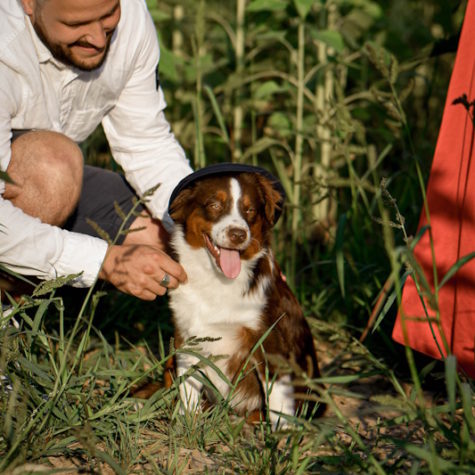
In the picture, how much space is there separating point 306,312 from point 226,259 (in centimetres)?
114

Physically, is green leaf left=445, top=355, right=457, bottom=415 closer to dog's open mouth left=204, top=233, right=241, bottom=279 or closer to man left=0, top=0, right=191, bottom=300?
man left=0, top=0, right=191, bottom=300

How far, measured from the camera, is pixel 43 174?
2975 mm

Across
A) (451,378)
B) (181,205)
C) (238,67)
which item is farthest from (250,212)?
(238,67)

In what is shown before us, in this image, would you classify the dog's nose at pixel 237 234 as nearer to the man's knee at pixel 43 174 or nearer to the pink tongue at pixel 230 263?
the pink tongue at pixel 230 263

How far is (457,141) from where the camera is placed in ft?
9.23

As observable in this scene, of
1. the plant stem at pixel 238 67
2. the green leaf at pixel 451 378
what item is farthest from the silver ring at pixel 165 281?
the plant stem at pixel 238 67

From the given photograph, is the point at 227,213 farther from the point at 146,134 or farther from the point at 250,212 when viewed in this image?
the point at 146,134

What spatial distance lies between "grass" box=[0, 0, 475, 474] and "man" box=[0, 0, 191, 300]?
0.26 metres

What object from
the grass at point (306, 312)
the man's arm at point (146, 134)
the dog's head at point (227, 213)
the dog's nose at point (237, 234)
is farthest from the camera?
the man's arm at point (146, 134)

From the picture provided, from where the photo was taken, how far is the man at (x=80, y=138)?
8.95ft

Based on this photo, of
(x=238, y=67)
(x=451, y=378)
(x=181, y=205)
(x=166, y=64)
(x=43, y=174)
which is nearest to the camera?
(x=451, y=378)

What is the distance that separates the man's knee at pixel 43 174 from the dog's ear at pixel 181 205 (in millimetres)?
453

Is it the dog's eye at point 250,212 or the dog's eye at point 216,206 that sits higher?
the dog's eye at point 216,206

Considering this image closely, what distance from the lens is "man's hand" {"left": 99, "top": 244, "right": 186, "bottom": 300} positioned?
8.89 ft
